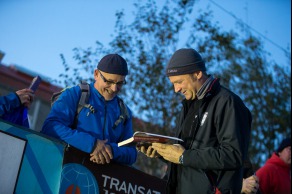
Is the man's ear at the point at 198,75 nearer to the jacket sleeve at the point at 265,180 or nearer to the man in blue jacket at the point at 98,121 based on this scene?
the man in blue jacket at the point at 98,121

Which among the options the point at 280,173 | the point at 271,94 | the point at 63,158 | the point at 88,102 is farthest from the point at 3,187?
the point at 271,94

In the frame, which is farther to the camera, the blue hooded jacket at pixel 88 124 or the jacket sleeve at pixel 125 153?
the jacket sleeve at pixel 125 153

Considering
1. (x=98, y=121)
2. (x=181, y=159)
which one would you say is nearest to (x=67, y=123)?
(x=98, y=121)

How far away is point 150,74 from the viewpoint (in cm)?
1319

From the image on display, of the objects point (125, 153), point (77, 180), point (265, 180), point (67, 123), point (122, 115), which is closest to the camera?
point (77, 180)

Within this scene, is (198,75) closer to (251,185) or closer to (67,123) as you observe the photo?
(67,123)

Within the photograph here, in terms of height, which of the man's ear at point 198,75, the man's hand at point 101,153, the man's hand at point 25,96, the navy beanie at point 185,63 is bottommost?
the man's hand at point 101,153

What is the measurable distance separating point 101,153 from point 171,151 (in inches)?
39.7

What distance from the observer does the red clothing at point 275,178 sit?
21.0 feet

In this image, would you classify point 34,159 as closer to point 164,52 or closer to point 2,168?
point 2,168

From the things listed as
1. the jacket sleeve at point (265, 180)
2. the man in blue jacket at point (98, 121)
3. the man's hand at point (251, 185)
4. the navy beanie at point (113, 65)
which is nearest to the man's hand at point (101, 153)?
the man in blue jacket at point (98, 121)

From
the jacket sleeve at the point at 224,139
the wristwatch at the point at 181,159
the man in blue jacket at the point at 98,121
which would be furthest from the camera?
the man in blue jacket at the point at 98,121

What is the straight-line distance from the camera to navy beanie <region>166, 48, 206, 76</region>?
394 centimetres

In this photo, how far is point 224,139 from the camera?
3.60m
